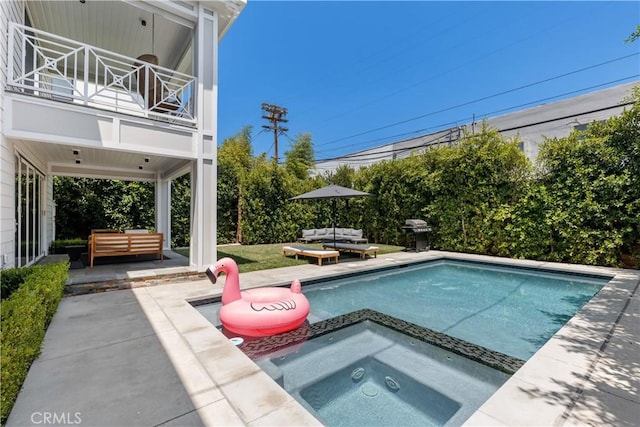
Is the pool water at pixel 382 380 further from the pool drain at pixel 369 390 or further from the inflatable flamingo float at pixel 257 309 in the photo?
the inflatable flamingo float at pixel 257 309

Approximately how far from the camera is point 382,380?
10.8ft

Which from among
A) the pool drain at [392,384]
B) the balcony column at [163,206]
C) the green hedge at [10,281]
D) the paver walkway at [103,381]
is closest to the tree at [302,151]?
the balcony column at [163,206]

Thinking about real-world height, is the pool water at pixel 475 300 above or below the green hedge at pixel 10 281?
below

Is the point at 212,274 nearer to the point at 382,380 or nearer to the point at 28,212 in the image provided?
the point at 382,380

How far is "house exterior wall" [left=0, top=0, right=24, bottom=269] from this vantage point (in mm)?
4855

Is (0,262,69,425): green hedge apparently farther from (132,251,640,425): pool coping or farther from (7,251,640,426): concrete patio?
(132,251,640,425): pool coping

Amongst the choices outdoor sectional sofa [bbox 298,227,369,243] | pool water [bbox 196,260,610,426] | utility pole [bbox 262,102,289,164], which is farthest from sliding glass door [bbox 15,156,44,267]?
utility pole [bbox 262,102,289,164]

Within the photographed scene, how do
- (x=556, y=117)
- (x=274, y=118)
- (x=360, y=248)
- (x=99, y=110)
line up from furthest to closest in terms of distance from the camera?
(x=274, y=118) < (x=556, y=117) < (x=360, y=248) < (x=99, y=110)

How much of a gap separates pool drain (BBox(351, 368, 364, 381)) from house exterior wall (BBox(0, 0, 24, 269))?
586 cm

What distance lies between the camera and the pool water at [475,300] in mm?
4590

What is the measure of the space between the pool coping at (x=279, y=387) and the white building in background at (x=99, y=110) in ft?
10.6

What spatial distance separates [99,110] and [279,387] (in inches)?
254

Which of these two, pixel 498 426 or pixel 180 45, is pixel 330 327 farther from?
pixel 180 45

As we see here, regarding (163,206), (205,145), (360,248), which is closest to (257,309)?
(205,145)
